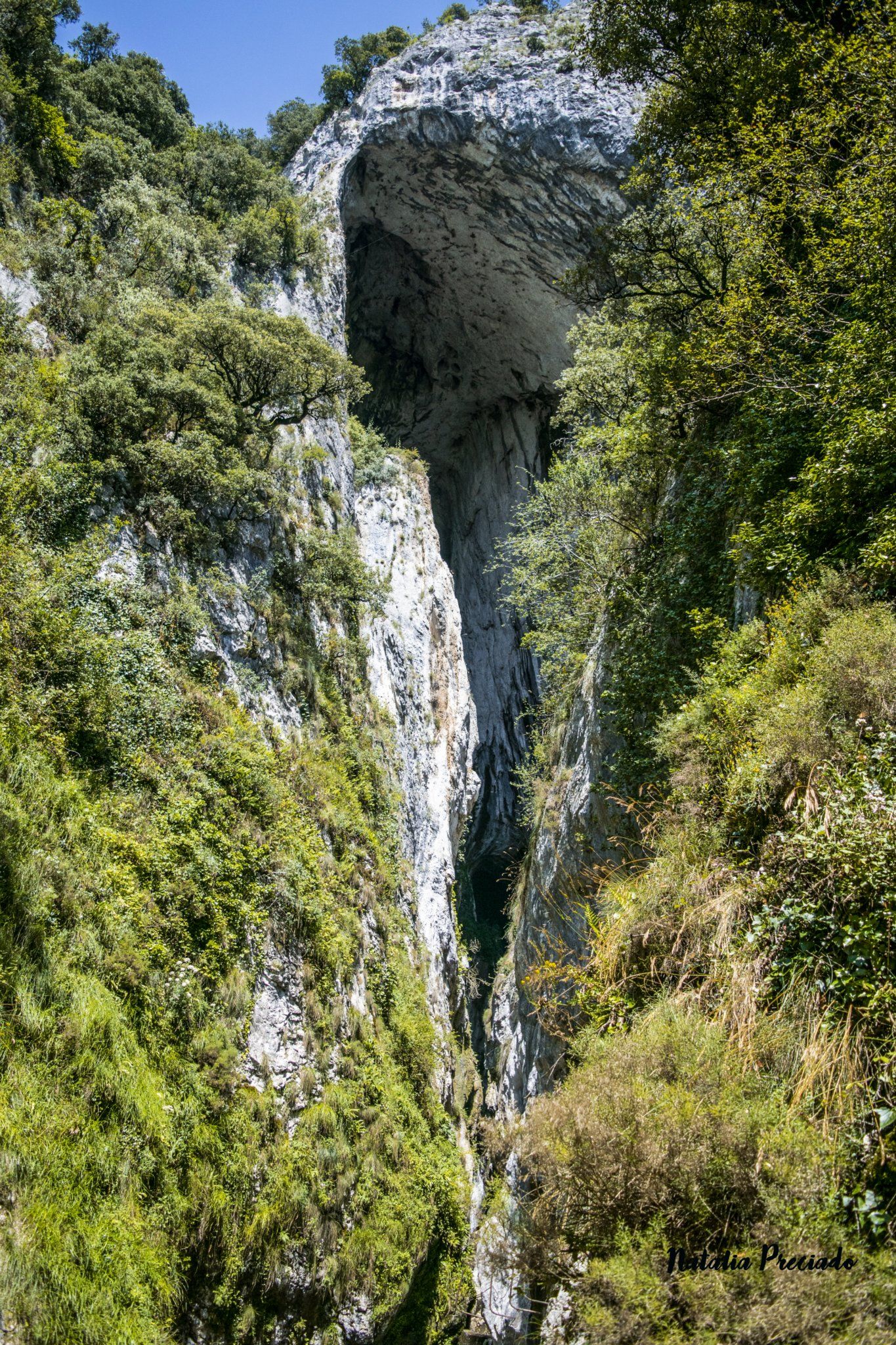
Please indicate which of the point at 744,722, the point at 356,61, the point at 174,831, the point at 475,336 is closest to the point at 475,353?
the point at 475,336

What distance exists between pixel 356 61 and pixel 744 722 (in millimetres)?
31661

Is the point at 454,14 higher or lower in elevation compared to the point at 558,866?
higher

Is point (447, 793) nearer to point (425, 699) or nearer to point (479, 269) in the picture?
point (425, 699)

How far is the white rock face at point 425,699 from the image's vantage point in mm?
14203

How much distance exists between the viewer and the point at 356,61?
85.0 feet

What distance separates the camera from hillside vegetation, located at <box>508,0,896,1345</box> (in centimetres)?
311

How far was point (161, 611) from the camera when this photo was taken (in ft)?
26.7

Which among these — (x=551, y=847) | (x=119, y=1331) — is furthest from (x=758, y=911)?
(x=551, y=847)

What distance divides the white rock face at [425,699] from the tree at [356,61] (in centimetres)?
1653

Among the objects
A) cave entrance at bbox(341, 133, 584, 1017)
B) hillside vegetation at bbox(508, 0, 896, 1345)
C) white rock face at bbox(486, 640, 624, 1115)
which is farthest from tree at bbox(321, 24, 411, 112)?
white rock face at bbox(486, 640, 624, 1115)

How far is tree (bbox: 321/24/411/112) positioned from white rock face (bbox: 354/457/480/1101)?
16.5 m

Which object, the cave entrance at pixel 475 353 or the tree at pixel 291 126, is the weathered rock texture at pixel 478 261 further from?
the tree at pixel 291 126

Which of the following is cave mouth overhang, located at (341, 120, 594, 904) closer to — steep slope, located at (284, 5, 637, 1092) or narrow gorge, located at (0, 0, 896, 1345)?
steep slope, located at (284, 5, 637, 1092)

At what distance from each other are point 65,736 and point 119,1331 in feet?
13.8
